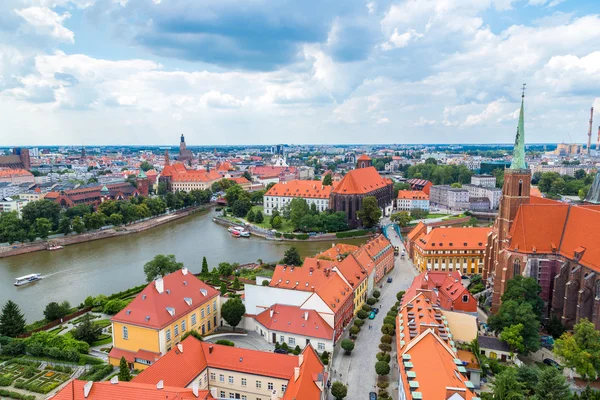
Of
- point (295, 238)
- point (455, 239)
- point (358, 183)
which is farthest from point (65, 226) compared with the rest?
point (455, 239)

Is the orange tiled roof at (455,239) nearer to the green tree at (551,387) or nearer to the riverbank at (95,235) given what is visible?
the green tree at (551,387)

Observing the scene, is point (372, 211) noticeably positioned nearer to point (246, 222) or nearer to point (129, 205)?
point (246, 222)

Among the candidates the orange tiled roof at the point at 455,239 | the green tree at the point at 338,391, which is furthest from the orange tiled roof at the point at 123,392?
the orange tiled roof at the point at 455,239

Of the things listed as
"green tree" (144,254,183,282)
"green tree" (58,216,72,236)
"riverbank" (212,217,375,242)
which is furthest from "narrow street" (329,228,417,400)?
"green tree" (58,216,72,236)

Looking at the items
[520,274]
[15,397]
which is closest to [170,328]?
[15,397]

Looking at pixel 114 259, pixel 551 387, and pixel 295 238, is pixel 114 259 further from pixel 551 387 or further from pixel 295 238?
pixel 551 387
